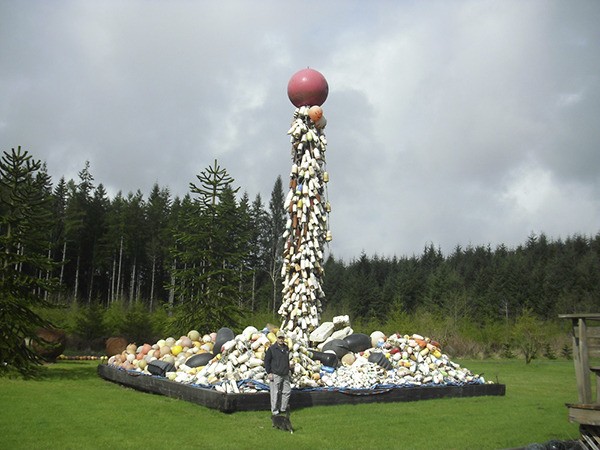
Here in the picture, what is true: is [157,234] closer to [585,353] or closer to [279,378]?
[279,378]

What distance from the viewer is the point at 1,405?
1031 centimetres

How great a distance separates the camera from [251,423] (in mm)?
9344

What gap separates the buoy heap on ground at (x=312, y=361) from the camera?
1145 centimetres

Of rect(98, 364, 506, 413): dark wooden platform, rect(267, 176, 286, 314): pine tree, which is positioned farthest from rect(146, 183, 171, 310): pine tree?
rect(98, 364, 506, 413): dark wooden platform

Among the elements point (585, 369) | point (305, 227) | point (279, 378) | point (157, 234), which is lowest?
point (279, 378)

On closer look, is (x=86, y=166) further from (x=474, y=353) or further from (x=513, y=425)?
(x=513, y=425)

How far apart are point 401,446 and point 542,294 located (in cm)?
5080

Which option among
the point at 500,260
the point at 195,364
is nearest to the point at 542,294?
the point at 500,260

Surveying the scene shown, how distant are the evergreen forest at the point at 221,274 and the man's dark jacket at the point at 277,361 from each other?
12.2 meters

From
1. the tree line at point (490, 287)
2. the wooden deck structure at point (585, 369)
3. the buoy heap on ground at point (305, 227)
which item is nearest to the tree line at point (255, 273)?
the tree line at point (490, 287)

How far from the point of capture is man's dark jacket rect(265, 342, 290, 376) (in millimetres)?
9922

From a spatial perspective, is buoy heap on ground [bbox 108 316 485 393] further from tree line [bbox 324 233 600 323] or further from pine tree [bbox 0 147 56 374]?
tree line [bbox 324 233 600 323]

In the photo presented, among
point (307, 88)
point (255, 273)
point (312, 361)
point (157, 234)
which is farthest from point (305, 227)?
point (157, 234)

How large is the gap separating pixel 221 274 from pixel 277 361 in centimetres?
1361
